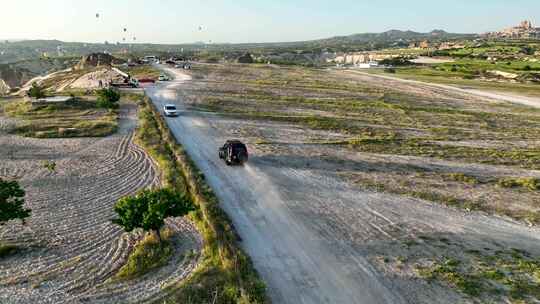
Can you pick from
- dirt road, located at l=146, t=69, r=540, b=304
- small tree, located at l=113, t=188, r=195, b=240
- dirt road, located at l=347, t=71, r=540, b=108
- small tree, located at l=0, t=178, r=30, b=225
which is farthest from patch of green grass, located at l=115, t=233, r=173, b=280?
dirt road, located at l=347, t=71, r=540, b=108

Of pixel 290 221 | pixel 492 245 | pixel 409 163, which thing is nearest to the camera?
pixel 492 245

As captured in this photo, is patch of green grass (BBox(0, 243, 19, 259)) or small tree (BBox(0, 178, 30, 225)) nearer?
patch of green grass (BBox(0, 243, 19, 259))

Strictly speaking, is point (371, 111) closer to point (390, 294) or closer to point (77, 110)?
point (77, 110)

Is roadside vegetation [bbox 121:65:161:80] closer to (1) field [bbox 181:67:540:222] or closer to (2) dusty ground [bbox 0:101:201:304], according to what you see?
(1) field [bbox 181:67:540:222]

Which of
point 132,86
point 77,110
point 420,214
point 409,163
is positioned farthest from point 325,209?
point 132,86

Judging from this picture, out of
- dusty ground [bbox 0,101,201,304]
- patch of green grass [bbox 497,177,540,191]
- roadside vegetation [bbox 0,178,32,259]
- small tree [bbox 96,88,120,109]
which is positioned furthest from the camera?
small tree [bbox 96,88,120,109]

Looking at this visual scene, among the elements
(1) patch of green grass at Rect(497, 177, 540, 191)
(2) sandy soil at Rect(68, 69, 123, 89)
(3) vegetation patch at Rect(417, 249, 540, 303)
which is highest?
(2) sandy soil at Rect(68, 69, 123, 89)

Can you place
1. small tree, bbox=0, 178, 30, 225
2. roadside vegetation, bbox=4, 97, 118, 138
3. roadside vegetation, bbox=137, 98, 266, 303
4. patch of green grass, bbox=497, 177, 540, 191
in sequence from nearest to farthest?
roadside vegetation, bbox=137, 98, 266, 303
small tree, bbox=0, 178, 30, 225
patch of green grass, bbox=497, 177, 540, 191
roadside vegetation, bbox=4, 97, 118, 138
